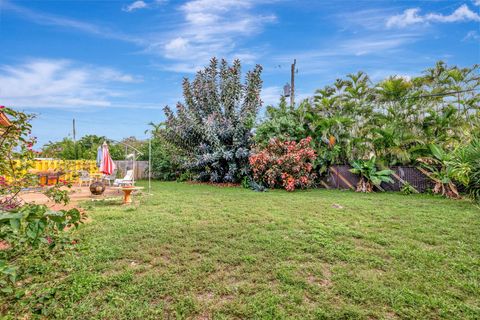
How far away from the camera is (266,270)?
3.20m

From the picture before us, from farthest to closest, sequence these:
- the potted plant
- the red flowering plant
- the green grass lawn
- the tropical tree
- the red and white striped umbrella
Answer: the tropical tree
the red flowering plant
the potted plant
the red and white striped umbrella
the green grass lawn

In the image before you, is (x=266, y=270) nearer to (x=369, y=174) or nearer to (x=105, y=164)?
(x=105, y=164)

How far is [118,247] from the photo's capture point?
3.91 metres

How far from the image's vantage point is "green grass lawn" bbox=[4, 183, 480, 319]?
8.39 feet

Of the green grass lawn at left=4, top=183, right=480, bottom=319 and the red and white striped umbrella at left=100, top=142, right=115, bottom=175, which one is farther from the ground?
the red and white striped umbrella at left=100, top=142, right=115, bottom=175

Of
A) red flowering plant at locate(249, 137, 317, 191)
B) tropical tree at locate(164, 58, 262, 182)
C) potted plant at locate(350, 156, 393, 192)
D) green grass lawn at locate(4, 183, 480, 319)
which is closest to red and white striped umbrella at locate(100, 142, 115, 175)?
green grass lawn at locate(4, 183, 480, 319)

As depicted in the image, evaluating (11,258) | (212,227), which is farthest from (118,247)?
(212,227)

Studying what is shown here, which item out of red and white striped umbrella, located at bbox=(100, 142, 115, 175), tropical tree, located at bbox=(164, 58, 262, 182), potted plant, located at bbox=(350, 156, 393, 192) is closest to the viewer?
red and white striped umbrella, located at bbox=(100, 142, 115, 175)

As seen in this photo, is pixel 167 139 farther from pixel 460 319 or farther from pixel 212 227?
pixel 460 319

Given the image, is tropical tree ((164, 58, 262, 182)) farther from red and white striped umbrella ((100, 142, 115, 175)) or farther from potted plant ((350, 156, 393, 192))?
potted plant ((350, 156, 393, 192))

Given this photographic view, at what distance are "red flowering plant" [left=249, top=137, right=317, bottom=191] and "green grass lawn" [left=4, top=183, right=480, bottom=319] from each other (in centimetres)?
500

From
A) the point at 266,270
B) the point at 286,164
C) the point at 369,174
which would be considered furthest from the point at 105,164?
the point at 369,174

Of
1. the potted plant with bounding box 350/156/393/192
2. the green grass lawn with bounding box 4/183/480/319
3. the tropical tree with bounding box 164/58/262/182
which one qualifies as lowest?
the green grass lawn with bounding box 4/183/480/319

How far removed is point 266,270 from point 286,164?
744 cm
